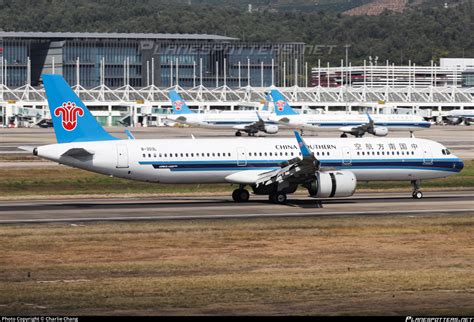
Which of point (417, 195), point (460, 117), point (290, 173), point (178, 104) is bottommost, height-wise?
point (417, 195)

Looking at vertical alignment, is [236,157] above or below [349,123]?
below

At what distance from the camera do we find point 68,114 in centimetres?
5697

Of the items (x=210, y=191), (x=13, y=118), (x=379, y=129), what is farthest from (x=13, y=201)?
(x=13, y=118)

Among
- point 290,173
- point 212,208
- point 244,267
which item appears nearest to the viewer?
point 244,267

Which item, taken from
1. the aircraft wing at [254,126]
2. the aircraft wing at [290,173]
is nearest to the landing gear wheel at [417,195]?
the aircraft wing at [290,173]

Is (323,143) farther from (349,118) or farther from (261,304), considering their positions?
(349,118)

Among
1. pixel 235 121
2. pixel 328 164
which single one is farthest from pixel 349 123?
pixel 328 164

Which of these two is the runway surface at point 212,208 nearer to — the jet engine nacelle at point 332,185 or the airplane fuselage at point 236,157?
the jet engine nacelle at point 332,185

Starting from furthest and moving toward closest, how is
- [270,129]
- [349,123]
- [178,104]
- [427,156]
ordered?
1. [178,104]
2. [270,129]
3. [349,123]
4. [427,156]

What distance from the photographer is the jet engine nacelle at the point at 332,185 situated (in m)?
56.0

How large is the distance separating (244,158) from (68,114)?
9943 millimetres

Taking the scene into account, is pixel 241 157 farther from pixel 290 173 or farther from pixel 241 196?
pixel 290 173

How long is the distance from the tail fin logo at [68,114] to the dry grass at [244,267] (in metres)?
9.39

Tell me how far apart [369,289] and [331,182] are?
74.0ft
